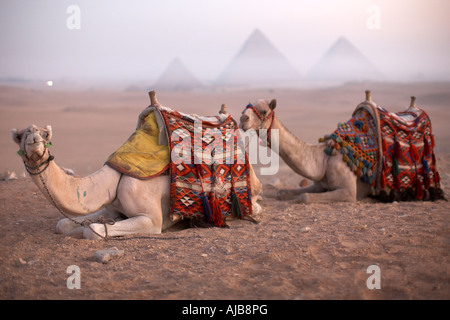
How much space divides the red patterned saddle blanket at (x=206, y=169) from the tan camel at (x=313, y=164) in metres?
0.97

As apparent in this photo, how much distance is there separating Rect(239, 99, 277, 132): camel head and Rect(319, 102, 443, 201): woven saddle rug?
3.71 feet

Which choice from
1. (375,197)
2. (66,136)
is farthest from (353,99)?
(375,197)

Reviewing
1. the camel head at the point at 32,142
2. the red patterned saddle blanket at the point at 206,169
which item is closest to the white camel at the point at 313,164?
the red patterned saddle blanket at the point at 206,169

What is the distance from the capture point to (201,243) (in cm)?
497

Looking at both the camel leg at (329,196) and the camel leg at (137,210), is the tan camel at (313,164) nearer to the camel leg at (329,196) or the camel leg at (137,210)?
the camel leg at (329,196)

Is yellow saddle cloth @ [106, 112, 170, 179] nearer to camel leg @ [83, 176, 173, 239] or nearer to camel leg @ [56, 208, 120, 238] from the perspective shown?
camel leg @ [83, 176, 173, 239]

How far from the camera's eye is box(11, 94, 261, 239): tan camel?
4652 mm

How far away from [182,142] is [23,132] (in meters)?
1.87

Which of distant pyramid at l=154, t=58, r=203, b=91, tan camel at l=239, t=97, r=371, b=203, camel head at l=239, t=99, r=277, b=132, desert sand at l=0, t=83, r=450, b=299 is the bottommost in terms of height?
desert sand at l=0, t=83, r=450, b=299

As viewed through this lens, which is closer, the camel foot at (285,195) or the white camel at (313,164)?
the white camel at (313,164)

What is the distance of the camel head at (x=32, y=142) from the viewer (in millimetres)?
4254

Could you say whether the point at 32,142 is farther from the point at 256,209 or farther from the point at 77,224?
the point at 256,209

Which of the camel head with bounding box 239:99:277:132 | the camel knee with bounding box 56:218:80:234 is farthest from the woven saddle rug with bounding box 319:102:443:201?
the camel knee with bounding box 56:218:80:234

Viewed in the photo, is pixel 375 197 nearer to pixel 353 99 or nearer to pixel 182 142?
pixel 182 142
